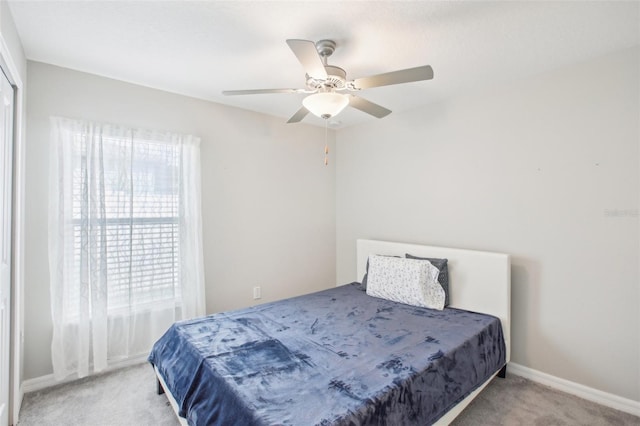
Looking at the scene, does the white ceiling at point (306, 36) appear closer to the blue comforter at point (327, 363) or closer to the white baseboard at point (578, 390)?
the blue comforter at point (327, 363)

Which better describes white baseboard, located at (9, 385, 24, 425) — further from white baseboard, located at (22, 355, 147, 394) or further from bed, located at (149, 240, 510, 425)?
bed, located at (149, 240, 510, 425)

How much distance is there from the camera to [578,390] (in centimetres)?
231

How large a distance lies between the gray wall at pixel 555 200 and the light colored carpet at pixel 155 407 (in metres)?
0.25

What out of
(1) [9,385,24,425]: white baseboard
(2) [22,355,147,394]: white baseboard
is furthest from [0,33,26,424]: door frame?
(2) [22,355,147,394]: white baseboard

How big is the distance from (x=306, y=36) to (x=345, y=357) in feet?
6.39

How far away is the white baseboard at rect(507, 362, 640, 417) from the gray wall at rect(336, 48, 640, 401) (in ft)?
0.13

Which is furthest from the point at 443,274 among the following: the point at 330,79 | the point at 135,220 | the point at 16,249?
the point at 16,249

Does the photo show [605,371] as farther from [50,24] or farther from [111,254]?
[50,24]

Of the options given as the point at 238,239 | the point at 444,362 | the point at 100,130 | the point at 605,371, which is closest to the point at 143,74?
the point at 100,130

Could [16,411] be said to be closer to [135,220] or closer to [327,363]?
[135,220]

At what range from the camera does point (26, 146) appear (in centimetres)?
228

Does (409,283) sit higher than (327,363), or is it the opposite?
(409,283)

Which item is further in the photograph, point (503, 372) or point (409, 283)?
point (409, 283)

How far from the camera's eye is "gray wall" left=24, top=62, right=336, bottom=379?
2334 mm
